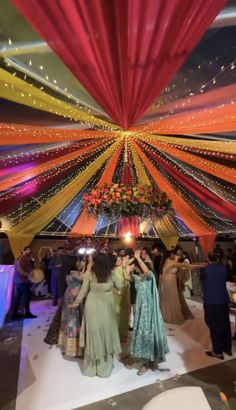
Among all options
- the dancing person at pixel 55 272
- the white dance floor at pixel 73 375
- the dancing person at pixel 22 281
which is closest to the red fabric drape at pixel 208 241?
the white dance floor at pixel 73 375

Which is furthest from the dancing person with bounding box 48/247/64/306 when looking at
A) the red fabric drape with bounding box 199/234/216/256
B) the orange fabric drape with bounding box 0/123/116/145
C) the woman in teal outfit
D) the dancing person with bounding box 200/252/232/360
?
the orange fabric drape with bounding box 0/123/116/145

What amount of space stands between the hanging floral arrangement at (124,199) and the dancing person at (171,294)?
2109 mm

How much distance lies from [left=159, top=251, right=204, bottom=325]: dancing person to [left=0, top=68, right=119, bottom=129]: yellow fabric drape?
377 cm

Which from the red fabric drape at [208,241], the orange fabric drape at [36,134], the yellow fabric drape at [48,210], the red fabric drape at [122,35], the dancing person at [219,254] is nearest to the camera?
the red fabric drape at [122,35]

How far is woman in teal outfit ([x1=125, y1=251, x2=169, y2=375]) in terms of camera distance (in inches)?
126

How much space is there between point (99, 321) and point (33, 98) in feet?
7.98

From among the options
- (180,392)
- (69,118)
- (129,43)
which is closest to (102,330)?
(180,392)

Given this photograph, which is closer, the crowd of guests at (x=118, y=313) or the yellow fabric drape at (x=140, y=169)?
the crowd of guests at (x=118, y=313)

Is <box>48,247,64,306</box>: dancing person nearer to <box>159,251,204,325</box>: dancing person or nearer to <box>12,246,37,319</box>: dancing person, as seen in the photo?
<box>12,246,37,319</box>: dancing person

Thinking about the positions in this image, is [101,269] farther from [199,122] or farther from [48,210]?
[48,210]

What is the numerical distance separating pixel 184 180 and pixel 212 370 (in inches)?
96.4

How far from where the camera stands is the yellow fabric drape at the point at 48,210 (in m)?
4.16

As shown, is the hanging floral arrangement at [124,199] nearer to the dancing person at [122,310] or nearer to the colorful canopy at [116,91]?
the colorful canopy at [116,91]

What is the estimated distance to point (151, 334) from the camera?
3.21 meters
